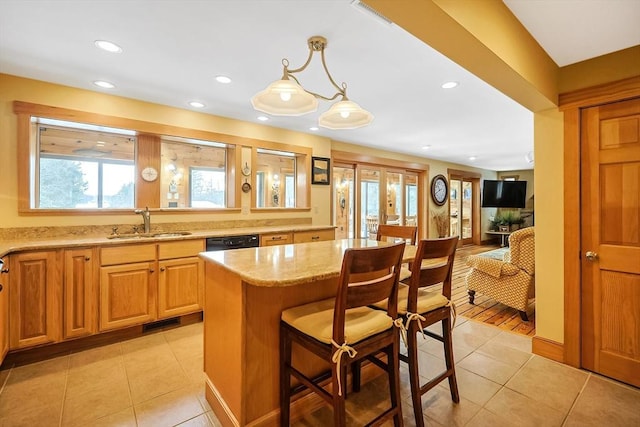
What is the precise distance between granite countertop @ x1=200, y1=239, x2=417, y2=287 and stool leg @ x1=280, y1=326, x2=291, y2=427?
14.2 inches

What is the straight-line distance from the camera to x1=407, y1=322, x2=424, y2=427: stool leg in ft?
5.07

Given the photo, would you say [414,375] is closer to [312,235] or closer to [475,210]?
[312,235]

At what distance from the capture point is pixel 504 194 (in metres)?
8.21

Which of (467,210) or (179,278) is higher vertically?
(467,210)

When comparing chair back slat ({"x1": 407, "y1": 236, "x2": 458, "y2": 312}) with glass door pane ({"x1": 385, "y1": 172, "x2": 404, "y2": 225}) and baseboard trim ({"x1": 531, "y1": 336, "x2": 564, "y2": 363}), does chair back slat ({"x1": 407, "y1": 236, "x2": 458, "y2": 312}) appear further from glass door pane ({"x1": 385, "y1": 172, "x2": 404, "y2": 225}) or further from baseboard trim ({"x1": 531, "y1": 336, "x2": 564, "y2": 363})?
glass door pane ({"x1": 385, "y1": 172, "x2": 404, "y2": 225})

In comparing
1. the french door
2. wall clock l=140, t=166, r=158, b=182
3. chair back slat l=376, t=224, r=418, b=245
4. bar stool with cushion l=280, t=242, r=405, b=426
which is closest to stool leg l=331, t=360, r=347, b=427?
bar stool with cushion l=280, t=242, r=405, b=426

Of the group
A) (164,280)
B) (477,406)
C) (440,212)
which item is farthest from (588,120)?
(440,212)

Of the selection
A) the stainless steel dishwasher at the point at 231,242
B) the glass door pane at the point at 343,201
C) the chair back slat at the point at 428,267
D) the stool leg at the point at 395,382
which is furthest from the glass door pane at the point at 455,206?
the stool leg at the point at 395,382

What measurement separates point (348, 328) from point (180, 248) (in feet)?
7.35

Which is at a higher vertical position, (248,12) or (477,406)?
(248,12)

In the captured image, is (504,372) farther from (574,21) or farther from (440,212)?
(440,212)

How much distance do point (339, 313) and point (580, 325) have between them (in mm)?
2158

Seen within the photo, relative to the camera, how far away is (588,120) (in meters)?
2.13

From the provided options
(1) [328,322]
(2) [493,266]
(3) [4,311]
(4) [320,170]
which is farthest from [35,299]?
(2) [493,266]
